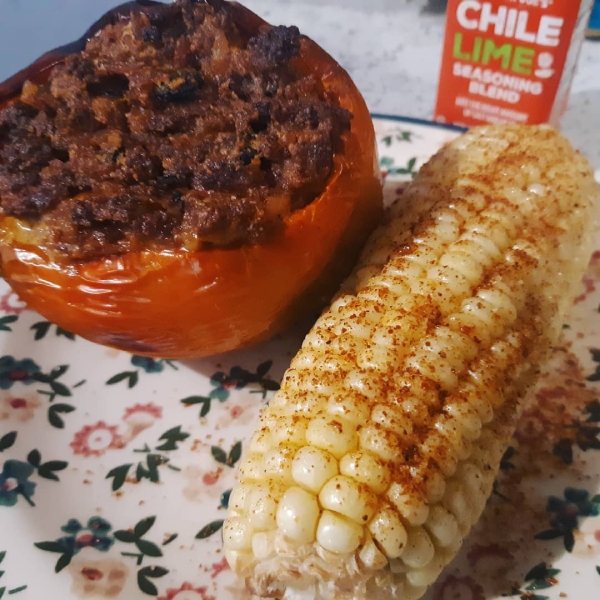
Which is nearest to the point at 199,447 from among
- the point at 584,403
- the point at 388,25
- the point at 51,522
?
the point at 51,522

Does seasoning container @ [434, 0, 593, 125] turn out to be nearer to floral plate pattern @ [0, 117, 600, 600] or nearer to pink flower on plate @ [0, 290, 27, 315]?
floral plate pattern @ [0, 117, 600, 600]

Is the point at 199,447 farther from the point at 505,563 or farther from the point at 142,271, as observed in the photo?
the point at 505,563

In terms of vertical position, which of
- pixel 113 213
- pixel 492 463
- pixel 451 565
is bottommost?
pixel 451 565

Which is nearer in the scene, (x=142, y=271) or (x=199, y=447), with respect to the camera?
(x=142, y=271)

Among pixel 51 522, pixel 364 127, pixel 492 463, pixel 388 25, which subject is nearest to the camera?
pixel 492 463

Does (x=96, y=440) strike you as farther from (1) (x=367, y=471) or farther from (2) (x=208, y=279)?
(1) (x=367, y=471)

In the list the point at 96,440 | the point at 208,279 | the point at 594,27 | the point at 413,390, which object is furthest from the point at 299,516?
the point at 594,27
